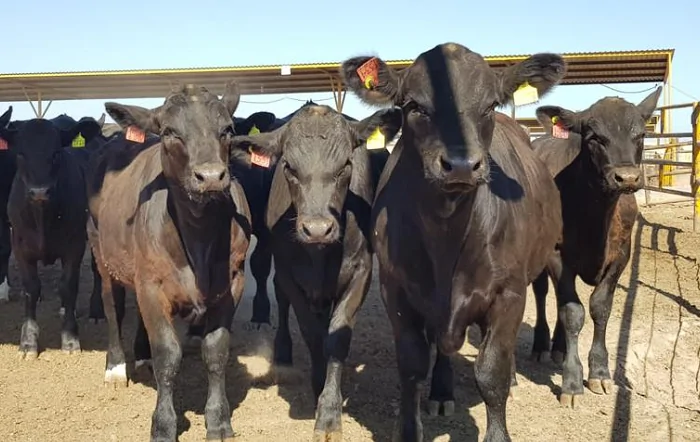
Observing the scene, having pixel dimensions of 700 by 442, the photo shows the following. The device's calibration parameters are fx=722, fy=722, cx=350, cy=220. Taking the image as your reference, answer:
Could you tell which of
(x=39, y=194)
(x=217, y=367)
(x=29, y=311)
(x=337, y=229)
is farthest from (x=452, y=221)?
(x=29, y=311)

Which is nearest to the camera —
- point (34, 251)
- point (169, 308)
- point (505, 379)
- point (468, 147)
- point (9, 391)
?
point (468, 147)

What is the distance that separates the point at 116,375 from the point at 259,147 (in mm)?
2291

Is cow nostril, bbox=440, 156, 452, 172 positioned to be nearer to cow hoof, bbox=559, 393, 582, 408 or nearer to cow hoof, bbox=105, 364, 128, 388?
cow hoof, bbox=559, 393, 582, 408

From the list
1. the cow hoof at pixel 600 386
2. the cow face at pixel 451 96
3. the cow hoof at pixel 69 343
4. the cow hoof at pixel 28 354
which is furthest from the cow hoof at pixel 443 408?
the cow hoof at pixel 28 354

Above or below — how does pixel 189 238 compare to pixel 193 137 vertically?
below

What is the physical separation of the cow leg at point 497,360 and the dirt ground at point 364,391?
0.92 m

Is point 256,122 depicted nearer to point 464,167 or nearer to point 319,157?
point 319,157

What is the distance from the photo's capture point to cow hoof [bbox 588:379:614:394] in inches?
219

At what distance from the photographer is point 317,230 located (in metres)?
4.21

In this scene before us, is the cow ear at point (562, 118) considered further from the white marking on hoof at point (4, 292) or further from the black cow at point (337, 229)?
the white marking on hoof at point (4, 292)

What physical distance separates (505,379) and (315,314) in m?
1.76

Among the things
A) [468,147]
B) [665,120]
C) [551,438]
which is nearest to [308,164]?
[468,147]

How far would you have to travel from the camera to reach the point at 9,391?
5.60 metres

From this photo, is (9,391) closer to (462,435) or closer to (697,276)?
(462,435)
